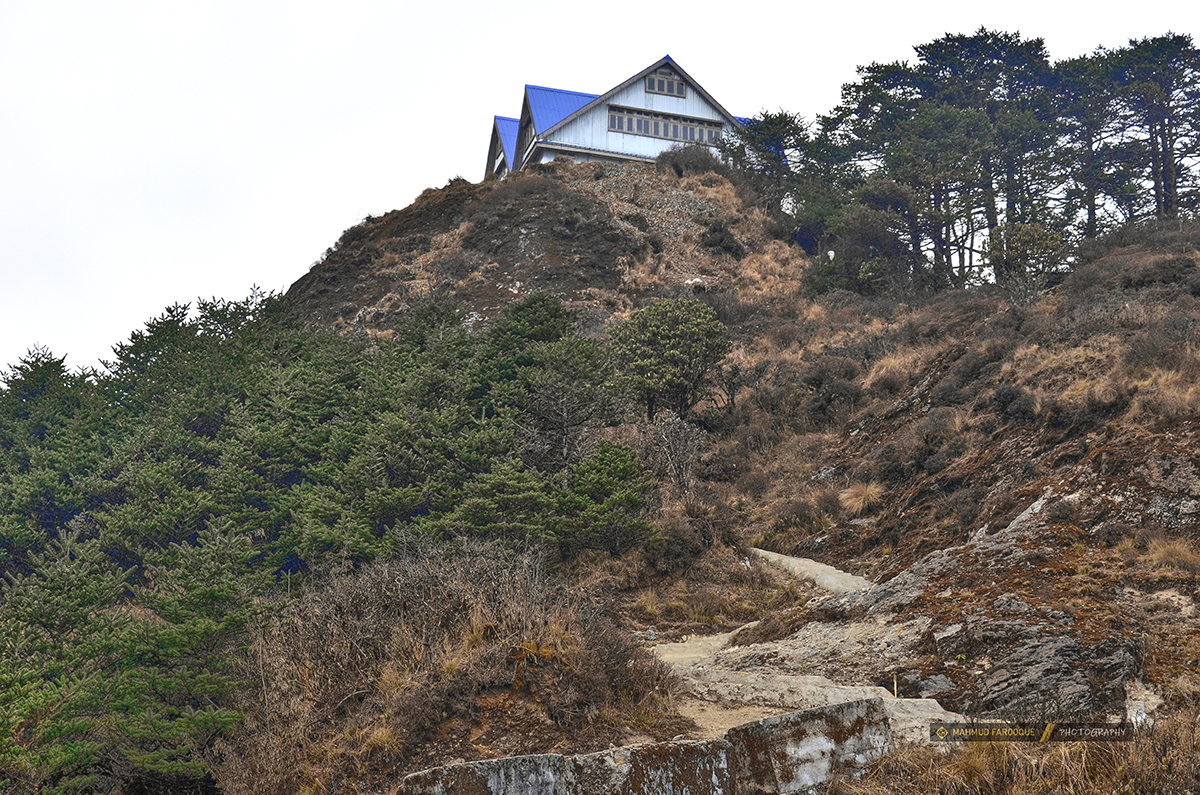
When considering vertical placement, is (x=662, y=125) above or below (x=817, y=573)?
above

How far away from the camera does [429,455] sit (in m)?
16.7

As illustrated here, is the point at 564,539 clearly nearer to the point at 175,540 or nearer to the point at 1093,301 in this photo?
the point at 175,540

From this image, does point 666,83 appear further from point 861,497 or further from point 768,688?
point 768,688

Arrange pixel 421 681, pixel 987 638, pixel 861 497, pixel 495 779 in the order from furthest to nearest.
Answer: pixel 861 497 < pixel 987 638 < pixel 421 681 < pixel 495 779

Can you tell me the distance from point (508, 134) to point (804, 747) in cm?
6156

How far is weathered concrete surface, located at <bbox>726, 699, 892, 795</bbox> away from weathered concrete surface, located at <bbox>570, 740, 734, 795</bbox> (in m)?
0.18

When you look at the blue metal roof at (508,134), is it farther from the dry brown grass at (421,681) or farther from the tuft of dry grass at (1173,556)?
the tuft of dry grass at (1173,556)

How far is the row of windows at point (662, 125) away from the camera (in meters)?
54.8

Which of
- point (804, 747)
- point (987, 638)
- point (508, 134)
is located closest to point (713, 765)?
point (804, 747)

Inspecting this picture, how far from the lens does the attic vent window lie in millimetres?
55750

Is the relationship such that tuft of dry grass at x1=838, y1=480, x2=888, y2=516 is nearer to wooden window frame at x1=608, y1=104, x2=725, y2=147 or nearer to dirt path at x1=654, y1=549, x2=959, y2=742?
dirt path at x1=654, y1=549, x2=959, y2=742

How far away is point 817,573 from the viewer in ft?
50.7

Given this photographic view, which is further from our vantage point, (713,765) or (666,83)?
(666,83)

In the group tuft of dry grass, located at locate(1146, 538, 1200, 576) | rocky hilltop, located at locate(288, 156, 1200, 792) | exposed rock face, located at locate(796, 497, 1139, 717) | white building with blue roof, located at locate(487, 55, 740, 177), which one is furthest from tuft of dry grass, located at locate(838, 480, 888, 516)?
white building with blue roof, located at locate(487, 55, 740, 177)
